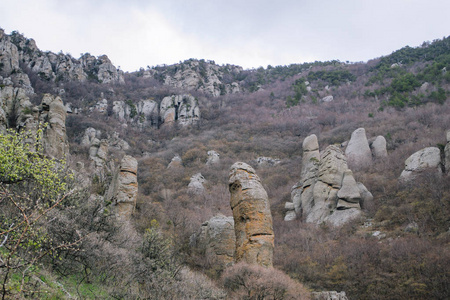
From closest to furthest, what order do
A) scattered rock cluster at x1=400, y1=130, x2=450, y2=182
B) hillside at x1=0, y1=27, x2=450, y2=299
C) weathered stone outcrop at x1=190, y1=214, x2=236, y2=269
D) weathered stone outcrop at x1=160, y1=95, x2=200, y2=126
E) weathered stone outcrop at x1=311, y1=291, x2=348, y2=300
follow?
hillside at x1=0, y1=27, x2=450, y2=299, weathered stone outcrop at x1=311, y1=291, x2=348, y2=300, weathered stone outcrop at x1=190, y1=214, x2=236, y2=269, scattered rock cluster at x1=400, y1=130, x2=450, y2=182, weathered stone outcrop at x1=160, y1=95, x2=200, y2=126

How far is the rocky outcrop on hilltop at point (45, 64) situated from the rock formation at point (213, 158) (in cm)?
3884

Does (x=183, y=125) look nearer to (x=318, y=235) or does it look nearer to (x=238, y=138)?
(x=238, y=138)

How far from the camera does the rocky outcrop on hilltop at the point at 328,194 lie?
28.5m

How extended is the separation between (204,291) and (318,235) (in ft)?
56.7

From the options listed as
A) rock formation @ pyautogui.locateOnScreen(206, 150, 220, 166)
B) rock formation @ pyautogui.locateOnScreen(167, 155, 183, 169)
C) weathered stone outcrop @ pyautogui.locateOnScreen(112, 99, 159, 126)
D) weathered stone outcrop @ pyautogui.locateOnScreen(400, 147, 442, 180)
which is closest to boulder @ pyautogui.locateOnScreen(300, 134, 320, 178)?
weathered stone outcrop @ pyautogui.locateOnScreen(400, 147, 442, 180)

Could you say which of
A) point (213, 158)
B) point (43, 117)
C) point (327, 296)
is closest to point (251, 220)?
point (327, 296)

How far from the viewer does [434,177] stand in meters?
26.7

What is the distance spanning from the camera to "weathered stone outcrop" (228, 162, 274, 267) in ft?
49.8

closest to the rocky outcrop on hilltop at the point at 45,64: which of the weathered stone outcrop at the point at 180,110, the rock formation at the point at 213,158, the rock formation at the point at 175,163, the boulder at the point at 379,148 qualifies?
the weathered stone outcrop at the point at 180,110

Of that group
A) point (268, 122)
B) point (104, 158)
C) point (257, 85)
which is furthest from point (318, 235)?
point (257, 85)

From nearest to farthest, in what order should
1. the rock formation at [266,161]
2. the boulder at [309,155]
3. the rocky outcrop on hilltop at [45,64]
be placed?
the boulder at [309,155], the rock formation at [266,161], the rocky outcrop on hilltop at [45,64]

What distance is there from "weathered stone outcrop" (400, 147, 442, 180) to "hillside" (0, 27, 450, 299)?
0.85 feet

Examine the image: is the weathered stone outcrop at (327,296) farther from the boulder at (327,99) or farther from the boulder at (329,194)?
the boulder at (327,99)

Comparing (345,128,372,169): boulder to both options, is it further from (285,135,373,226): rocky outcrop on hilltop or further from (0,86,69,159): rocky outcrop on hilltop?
(0,86,69,159): rocky outcrop on hilltop
